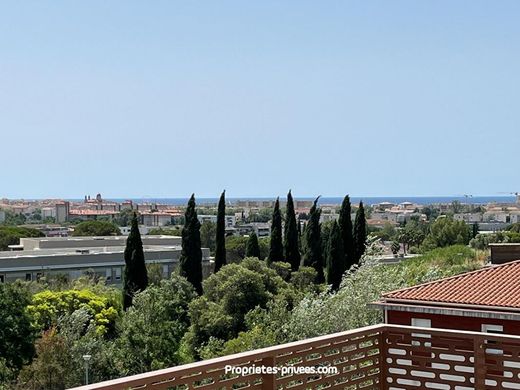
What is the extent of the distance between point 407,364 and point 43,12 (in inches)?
635

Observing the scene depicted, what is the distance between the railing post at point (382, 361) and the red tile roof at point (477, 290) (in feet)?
22.9

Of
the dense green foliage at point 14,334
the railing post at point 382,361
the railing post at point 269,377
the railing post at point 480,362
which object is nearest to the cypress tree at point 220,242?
the dense green foliage at point 14,334

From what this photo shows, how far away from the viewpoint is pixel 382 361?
5027 mm

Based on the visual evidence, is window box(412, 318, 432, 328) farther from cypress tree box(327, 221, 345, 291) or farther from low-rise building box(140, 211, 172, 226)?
low-rise building box(140, 211, 172, 226)

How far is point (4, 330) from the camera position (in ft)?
63.3

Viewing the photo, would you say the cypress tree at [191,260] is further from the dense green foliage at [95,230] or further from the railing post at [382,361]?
the dense green foliage at [95,230]

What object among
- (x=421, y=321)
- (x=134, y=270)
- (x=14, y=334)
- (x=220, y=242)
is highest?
(x=220, y=242)

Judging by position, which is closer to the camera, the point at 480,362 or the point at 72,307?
the point at 480,362

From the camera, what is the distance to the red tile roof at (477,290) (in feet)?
38.9

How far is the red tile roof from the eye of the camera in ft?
38.9

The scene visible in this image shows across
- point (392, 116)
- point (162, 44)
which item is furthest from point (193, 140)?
point (162, 44)

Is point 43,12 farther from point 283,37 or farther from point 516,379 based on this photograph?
point 516,379

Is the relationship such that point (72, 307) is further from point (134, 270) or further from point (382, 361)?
point (382, 361)

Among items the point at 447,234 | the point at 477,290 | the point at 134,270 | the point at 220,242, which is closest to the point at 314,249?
the point at 220,242
